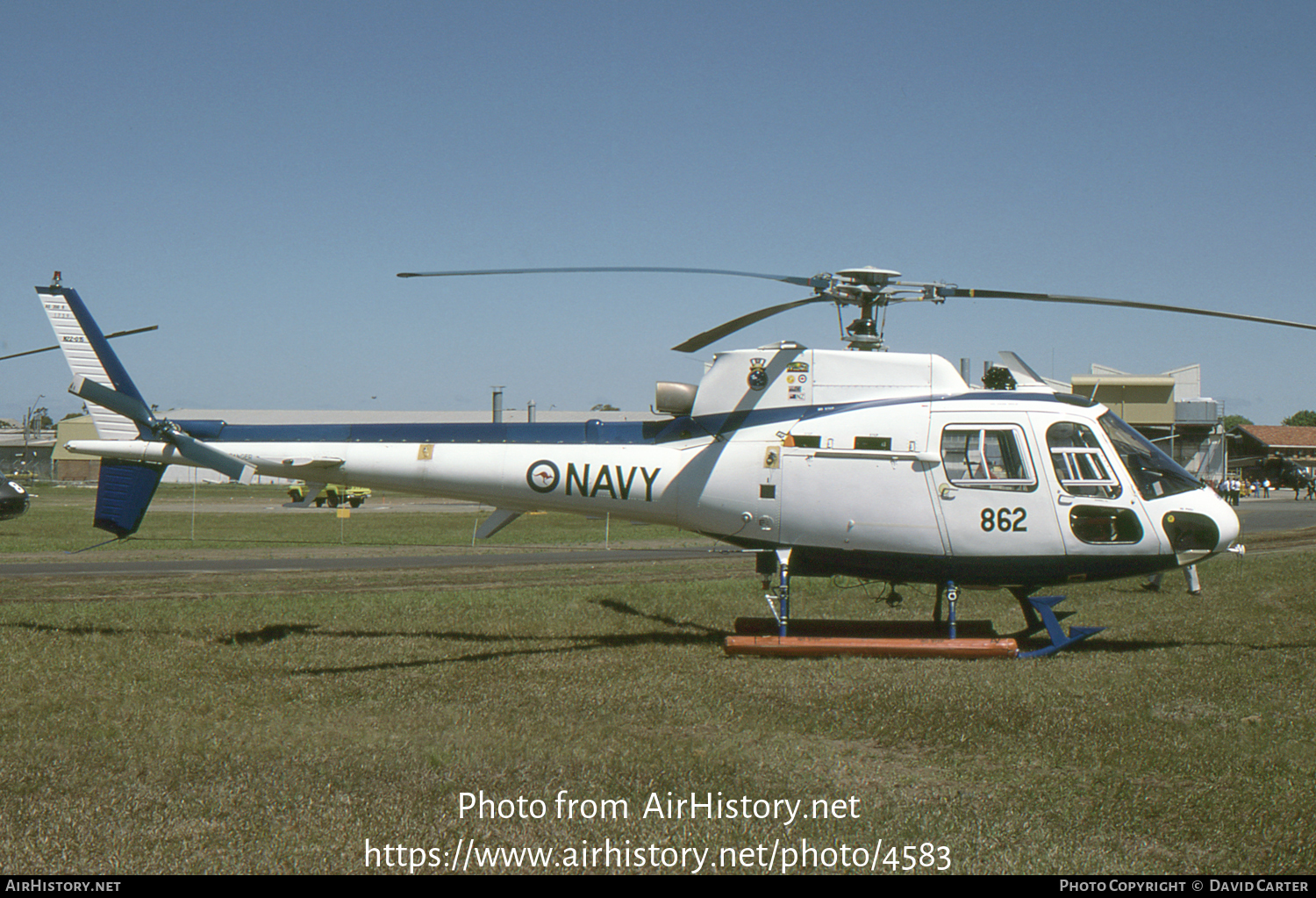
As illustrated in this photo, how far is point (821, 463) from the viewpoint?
11328mm

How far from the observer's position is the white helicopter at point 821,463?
1109cm

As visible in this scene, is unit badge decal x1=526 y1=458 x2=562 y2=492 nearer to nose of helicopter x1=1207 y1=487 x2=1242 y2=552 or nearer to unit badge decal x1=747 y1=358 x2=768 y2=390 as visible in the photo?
unit badge decal x1=747 y1=358 x2=768 y2=390

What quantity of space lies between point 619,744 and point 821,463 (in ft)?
15.9

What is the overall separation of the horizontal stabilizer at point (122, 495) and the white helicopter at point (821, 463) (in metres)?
0.02

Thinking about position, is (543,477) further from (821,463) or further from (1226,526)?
(1226,526)

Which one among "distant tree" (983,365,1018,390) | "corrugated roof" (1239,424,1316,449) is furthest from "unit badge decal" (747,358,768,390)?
"corrugated roof" (1239,424,1316,449)

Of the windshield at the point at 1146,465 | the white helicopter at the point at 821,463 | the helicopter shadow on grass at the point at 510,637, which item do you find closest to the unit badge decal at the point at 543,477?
the white helicopter at the point at 821,463

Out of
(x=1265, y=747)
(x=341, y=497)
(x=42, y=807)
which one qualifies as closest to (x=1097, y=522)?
(x=1265, y=747)

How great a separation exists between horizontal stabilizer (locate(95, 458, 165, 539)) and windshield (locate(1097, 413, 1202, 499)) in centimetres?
1195

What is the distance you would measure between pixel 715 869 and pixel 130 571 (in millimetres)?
19264

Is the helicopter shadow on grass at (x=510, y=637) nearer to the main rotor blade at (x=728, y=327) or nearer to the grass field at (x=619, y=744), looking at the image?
the grass field at (x=619, y=744)

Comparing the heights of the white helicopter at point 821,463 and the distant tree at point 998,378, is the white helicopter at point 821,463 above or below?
below

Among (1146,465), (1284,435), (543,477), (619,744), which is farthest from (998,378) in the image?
(1284,435)
